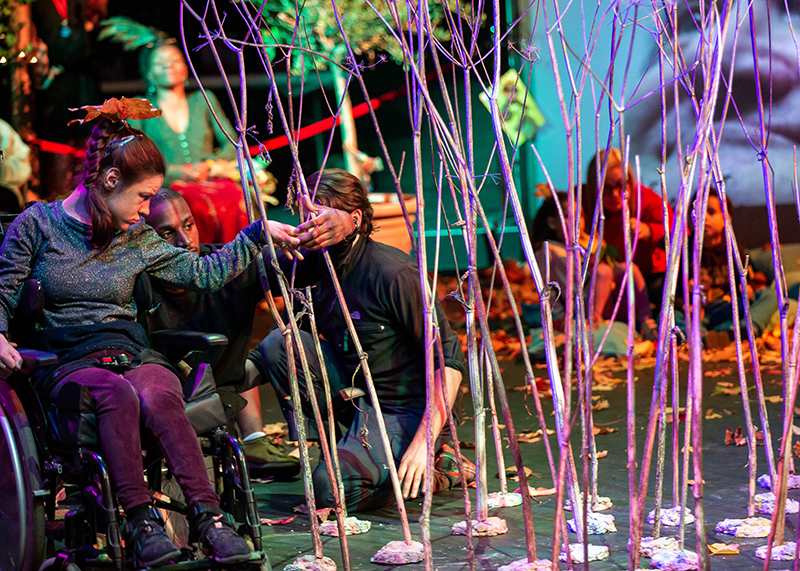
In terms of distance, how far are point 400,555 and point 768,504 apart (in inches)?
39.0

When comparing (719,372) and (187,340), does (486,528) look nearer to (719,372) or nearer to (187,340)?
(187,340)

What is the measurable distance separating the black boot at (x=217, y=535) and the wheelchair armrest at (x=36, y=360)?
432 millimetres

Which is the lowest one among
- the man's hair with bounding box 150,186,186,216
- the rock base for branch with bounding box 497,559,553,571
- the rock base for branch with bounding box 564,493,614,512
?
the rock base for branch with bounding box 564,493,614,512

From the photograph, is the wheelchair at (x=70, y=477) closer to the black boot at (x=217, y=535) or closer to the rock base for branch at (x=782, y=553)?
the black boot at (x=217, y=535)

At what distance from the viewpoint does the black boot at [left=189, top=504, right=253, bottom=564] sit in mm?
1818

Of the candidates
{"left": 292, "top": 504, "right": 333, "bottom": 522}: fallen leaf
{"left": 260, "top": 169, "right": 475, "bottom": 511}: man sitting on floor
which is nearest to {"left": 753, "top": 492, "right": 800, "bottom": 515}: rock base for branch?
{"left": 260, "top": 169, "right": 475, "bottom": 511}: man sitting on floor

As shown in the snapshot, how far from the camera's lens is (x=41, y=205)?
2.20 metres

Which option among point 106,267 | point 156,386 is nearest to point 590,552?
point 156,386

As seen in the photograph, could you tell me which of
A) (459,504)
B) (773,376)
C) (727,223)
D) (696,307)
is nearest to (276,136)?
(773,376)

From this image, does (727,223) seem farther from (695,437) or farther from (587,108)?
(587,108)

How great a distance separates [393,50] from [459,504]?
467 cm

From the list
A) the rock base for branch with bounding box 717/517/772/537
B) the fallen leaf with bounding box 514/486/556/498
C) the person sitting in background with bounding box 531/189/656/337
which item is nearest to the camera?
the rock base for branch with bounding box 717/517/772/537

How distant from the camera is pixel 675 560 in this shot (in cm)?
203

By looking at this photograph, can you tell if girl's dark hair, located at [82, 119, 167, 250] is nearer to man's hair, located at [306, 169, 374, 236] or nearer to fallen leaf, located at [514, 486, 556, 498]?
man's hair, located at [306, 169, 374, 236]
